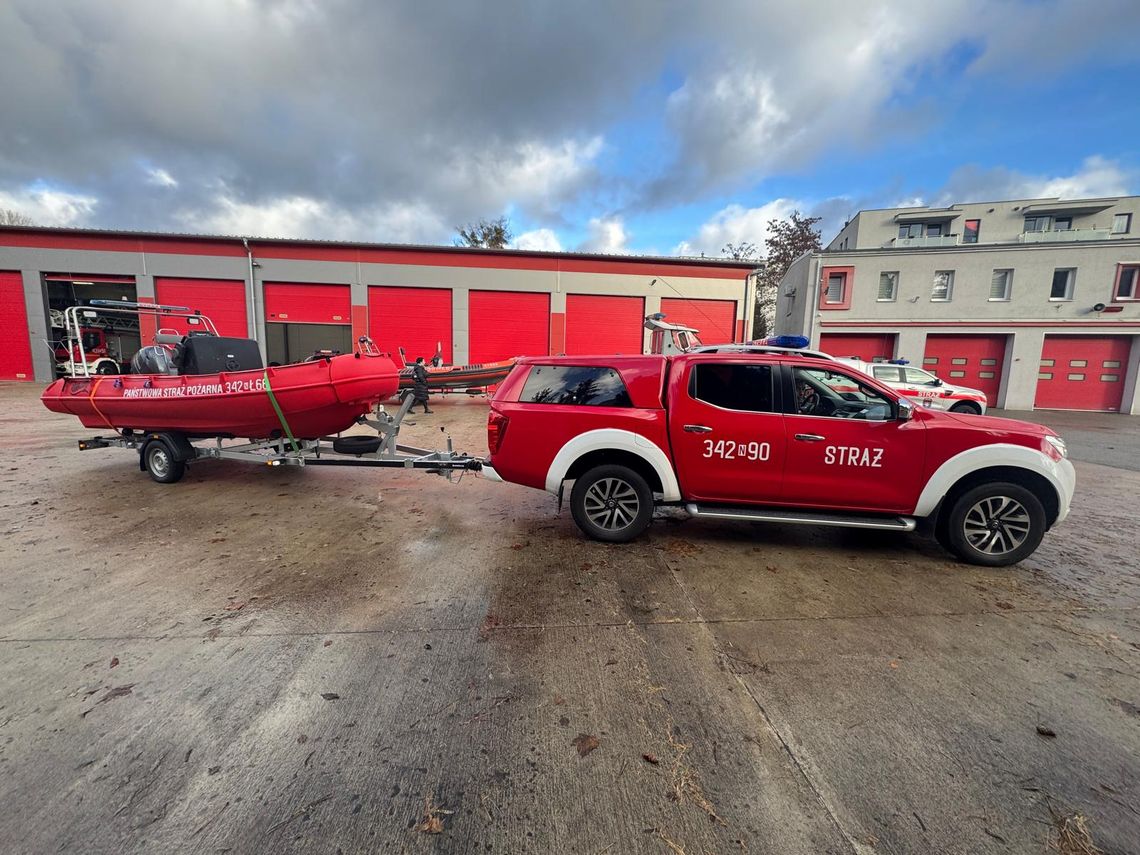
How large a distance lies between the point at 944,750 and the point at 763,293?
4196cm

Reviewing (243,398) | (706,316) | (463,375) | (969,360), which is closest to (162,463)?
(243,398)

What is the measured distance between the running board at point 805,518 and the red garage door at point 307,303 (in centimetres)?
1981

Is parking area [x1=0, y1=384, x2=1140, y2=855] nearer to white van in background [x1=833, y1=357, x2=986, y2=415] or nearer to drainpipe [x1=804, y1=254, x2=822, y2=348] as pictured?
white van in background [x1=833, y1=357, x2=986, y2=415]

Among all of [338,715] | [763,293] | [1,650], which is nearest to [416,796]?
[338,715]

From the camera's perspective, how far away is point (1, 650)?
115 inches

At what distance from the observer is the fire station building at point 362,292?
19.8m

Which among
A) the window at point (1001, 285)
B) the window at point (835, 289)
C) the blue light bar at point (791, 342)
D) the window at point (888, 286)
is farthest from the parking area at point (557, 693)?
the window at point (1001, 285)

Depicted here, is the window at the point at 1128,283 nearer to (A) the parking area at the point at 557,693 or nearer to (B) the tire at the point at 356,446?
(A) the parking area at the point at 557,693

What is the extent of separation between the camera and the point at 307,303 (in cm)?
2052

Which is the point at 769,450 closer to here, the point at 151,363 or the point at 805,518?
the point at 805,518

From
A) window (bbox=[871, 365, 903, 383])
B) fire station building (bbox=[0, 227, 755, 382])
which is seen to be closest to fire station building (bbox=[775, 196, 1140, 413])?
fire station building (bbox=[0, 227, 755, 382])

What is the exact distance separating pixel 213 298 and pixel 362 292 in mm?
6025

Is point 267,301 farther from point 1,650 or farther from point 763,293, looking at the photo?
point 763,293

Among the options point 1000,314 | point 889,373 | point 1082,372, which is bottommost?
point 889,373
